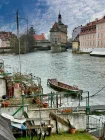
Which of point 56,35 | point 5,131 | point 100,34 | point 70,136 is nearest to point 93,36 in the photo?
point 100,34

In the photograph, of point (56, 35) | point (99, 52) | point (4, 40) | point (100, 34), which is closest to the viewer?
point (99, 52)

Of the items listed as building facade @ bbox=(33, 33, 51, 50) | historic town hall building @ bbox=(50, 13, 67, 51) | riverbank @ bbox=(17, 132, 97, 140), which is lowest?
riverbank @ bbox=(17, 132, 97, 140)

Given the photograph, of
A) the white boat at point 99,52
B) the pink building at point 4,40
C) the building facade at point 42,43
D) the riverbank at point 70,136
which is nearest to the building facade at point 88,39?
the white boat at point 99,52

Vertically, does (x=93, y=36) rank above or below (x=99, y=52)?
above

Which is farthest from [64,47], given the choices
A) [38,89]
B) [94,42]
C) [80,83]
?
[38,89]

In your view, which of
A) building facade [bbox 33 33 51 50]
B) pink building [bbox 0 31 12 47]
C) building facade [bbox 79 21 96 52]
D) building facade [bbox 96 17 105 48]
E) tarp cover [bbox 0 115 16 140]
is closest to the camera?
tarp cover [bbox 0 115 16 140]

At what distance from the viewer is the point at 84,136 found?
41.2 ft

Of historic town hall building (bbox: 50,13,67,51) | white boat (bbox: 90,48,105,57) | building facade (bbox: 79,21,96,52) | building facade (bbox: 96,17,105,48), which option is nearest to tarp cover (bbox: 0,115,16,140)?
white boat (bbox: 90,48,105,57)

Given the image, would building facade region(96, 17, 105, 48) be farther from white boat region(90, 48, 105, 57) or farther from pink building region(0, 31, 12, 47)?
pink building region(0, 31, 12, 47)

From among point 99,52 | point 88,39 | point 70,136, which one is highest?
point 88,39

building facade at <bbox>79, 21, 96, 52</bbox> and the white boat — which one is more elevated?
building facade at <bbox>79, 21, 96, 52</bbox>

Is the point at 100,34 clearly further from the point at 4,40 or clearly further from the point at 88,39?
the point at 4,40

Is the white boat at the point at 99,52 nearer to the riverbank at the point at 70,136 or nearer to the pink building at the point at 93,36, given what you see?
the pink building at the point at 93,36

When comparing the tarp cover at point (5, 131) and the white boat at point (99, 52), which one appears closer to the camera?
the tarp cover at point (5, 131)
